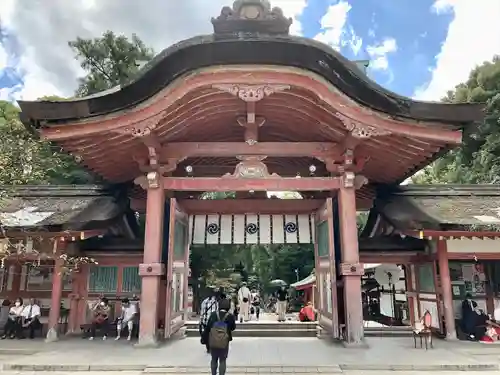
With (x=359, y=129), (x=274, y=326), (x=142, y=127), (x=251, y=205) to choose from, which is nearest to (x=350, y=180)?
(x=359, y=129)

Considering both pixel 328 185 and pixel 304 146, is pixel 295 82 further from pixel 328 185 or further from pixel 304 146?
pixel 328 185

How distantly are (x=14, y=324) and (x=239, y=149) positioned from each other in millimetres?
6975

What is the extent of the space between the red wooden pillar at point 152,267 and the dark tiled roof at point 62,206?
6.20 feet

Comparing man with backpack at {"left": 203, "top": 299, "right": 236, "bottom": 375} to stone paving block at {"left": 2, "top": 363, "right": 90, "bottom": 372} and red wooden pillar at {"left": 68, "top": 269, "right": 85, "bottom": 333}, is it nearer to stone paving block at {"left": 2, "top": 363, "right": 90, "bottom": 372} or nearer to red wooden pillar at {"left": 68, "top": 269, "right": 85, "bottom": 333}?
stone paving block at {"left": 2, "top": 363, "right": 90, "bottom": 372}

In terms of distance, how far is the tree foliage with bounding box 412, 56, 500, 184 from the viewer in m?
20.1

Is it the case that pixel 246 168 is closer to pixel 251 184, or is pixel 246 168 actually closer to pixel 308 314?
pixel 251 184

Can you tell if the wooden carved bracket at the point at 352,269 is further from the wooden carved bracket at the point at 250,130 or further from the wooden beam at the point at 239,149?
the wooden carved bracket at the point at 250,130

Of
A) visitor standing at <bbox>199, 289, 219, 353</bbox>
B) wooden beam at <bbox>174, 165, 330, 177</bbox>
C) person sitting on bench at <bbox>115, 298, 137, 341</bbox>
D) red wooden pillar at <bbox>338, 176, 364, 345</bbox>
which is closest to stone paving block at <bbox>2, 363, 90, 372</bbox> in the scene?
visitor standing at <bbox>199, 289, 219, 353</bbox>

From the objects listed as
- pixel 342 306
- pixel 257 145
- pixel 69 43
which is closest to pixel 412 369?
pixel 342 306

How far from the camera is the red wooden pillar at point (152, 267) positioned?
316 inches

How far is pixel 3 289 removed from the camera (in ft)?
35.5

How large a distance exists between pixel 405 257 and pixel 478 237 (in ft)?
6.44

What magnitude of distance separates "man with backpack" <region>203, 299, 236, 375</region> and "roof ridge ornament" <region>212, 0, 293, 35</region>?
596cm

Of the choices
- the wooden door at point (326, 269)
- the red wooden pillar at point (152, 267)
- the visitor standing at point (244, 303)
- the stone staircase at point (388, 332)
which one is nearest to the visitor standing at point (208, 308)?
the red wooden pillar at point (152, 267)
